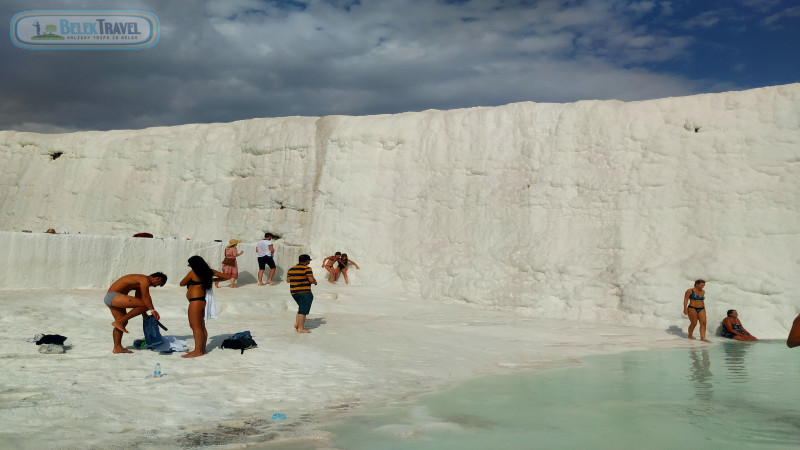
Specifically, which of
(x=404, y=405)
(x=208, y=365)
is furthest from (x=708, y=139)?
(x=208, y=365)

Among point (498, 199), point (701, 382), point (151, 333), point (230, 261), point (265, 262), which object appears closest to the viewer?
point (701, 382)

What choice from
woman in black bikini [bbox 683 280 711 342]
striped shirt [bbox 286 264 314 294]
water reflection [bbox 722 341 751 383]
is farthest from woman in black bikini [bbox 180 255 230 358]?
woman in black bikini [bbox 683 280 711 342]

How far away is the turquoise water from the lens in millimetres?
4727

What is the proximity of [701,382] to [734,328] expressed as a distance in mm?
5403

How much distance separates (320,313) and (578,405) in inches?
297

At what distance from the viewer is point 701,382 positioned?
7.16 m

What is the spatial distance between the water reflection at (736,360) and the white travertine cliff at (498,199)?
1.70 m

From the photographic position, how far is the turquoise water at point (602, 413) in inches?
186

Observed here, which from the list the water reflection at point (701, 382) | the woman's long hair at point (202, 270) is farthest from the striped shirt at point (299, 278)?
the water reflection at point (701, 382)

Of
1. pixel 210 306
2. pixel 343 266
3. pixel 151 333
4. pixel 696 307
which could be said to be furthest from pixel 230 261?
pixel 696 307

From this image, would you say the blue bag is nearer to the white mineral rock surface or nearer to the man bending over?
the man bending over

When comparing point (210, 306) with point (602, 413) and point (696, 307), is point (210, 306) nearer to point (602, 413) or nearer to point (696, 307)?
point (602, 413)

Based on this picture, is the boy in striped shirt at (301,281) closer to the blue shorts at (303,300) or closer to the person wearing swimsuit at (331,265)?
the blue shorts at (303,300)

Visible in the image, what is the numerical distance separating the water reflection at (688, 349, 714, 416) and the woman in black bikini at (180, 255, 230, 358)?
224 inches
